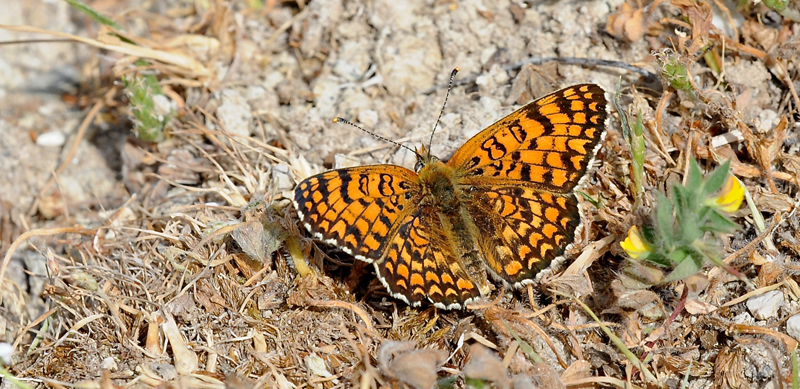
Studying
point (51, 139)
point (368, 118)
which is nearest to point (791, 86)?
point (368, 118)

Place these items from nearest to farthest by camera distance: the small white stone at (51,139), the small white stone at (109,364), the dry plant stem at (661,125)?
the small white stone at (109,364) < the dry plant stem at (661,125) < the small white stone at (51,139)

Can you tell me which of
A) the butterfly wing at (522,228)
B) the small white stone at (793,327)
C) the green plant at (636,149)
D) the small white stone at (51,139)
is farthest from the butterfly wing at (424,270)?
the small white stone at (51,139)

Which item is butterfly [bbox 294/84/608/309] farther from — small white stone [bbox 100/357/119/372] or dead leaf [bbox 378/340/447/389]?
small white stone [bbox 100/357/119/372]

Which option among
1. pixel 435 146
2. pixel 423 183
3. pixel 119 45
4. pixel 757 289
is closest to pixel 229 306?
pixel 423 183

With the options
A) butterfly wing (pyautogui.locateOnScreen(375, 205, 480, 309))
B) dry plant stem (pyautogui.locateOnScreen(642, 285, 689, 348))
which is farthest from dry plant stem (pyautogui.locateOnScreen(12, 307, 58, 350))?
dry plant stem (pyautogui.locateOnScreen(642, 285, 689, 348))

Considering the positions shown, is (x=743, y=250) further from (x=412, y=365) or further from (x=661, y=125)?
(x=412, y=365)

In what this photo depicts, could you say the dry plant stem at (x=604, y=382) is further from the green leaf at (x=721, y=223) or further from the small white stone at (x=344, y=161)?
the small white stone at (x=344, y=161)
